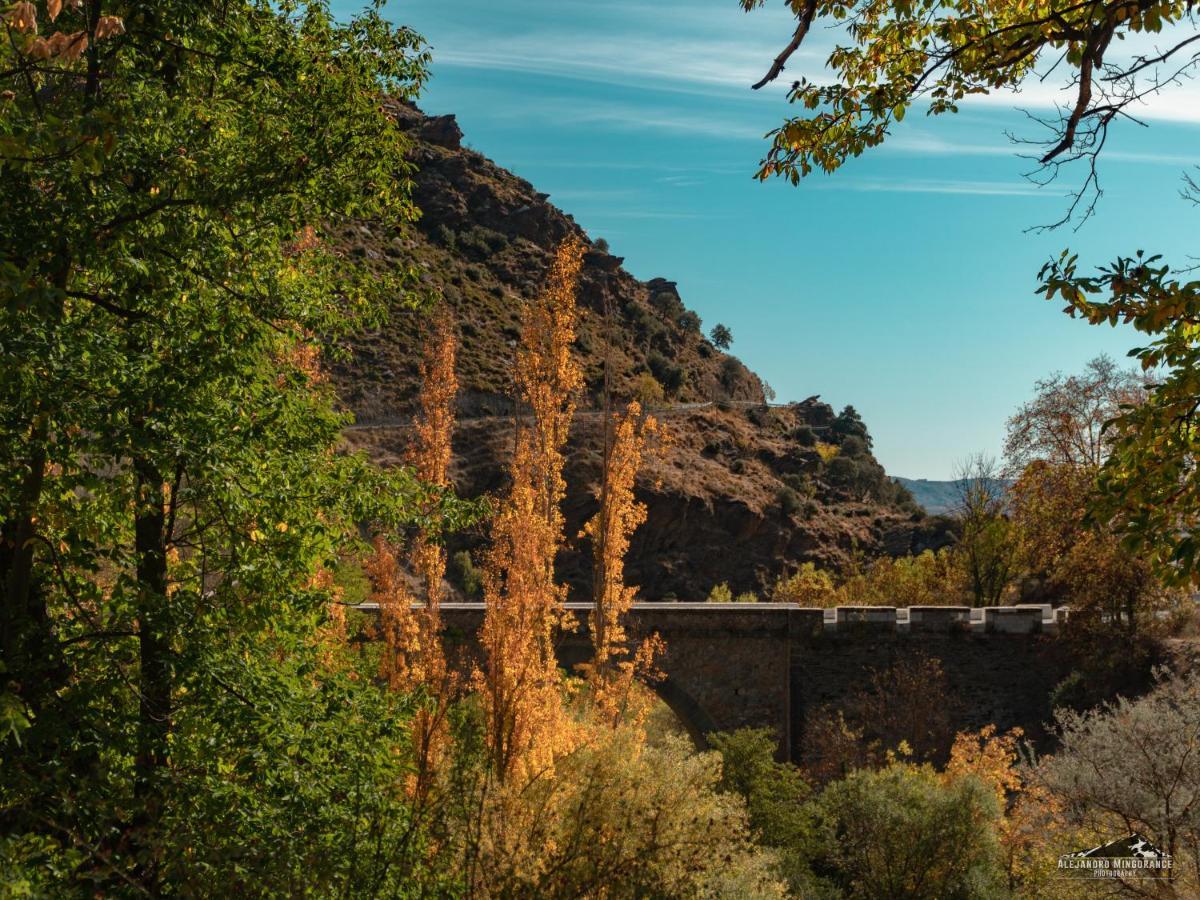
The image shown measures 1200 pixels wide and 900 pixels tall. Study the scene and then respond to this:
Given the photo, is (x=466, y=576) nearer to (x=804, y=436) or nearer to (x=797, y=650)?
(x=797, y=650)

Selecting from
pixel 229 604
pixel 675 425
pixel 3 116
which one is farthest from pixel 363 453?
pixel 675 425

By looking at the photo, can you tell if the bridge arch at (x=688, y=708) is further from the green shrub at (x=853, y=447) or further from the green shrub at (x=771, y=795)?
the green shrub at (x=853, y=447)

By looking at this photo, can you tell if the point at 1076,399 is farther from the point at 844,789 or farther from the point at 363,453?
the point at 363,453

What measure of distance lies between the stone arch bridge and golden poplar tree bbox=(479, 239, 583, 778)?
8.54 meters

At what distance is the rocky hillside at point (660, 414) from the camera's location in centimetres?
5444

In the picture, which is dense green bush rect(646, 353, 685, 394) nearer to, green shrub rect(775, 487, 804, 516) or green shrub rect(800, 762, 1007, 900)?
green shrub rect(775, 487, 804, 516)

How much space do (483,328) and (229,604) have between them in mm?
57139

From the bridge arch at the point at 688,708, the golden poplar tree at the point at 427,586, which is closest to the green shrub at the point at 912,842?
the golden poplar tree at the point at 427,586

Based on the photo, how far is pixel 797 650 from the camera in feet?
87.3

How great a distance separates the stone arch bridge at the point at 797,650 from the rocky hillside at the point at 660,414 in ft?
63.3

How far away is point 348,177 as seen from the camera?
837cm

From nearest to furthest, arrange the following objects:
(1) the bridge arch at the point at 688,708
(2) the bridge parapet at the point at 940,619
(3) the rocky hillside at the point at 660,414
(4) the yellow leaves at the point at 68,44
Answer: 1. (4) the yellow leaves at the point at 68,44
2. (2) the bridge parapet at the point at 940,619
3. (1) the bridge arch at the point at 688,708
4. (3) the rocky hillside at the point at 660,414

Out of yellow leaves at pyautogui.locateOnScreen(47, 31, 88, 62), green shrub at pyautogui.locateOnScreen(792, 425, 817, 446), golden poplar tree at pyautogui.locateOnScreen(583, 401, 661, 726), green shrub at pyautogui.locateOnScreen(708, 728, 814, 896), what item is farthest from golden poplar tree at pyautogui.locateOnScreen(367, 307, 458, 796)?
green shrub at pyautogui.locateOnScreen(792, 425, 817, 446)

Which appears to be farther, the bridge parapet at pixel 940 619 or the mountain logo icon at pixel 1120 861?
the bridge parapet at pixel 940 619
